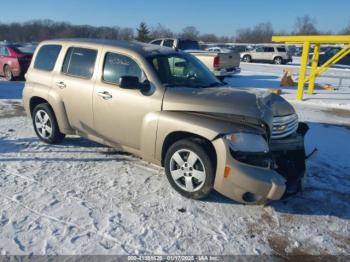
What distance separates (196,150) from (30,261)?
82.7 inches

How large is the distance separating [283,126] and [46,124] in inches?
159

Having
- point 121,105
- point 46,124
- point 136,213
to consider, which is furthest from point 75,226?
point 46,124

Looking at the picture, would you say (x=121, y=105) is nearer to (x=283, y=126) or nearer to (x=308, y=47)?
(x=283, y=126)

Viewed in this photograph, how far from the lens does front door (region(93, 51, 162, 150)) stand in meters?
4.84

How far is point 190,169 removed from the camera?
4484mm

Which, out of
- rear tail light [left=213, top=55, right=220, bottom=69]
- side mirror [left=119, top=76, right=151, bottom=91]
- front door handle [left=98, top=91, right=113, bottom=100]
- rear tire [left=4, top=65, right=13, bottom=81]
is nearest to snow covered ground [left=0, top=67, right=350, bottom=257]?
front door handle [left=98, top=91, right=113, bottom=100]

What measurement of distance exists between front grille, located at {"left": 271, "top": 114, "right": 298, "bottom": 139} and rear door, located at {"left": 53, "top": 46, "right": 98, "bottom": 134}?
8.79 ft

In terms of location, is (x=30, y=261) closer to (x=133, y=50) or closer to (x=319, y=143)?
(x=133, y=50)

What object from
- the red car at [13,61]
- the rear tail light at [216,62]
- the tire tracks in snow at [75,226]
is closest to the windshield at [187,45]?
the rear tail light at [216,62]

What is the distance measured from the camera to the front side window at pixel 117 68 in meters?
5.09

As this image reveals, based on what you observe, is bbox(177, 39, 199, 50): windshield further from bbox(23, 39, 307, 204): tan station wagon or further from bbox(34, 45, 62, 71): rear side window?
bbox(23, 39, 307, 204): tan station wagon

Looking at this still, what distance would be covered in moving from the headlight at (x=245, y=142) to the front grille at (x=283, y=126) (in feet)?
1.38

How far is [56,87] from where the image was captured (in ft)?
19.4

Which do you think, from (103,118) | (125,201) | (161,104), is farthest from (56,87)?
(125,201)
